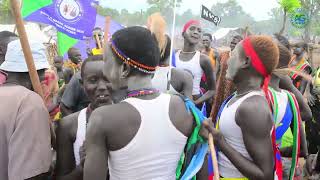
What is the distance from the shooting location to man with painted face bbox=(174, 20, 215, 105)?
504 centimetres

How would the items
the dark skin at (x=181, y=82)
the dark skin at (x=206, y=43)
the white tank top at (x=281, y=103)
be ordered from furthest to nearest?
1. the dark skin at (x=206, y=43)
2. the dark skin at (x=181, y=82)
3. the white tank top at (x=281, y=103)

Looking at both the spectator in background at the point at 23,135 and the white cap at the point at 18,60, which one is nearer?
the spectator in background at the point at 23,135

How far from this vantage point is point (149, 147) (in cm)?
185

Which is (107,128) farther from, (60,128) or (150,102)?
(60,128)

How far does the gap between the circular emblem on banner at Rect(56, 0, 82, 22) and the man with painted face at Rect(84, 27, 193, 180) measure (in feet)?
12.1

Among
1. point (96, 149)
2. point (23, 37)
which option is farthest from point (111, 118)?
point (23, 37)

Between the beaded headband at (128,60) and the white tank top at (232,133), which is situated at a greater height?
the beaded headband at (128,60)

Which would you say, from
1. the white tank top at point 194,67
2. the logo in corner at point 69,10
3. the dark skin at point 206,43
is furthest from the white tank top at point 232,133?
the dark skin at point 206,43

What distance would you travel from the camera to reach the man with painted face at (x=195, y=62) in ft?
16.5

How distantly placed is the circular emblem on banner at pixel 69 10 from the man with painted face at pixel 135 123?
368cm

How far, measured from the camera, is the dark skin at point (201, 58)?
200 inches

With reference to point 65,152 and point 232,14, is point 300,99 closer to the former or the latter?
point 65,152

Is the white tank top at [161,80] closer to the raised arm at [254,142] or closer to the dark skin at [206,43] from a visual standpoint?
the raised arm at [254,142]

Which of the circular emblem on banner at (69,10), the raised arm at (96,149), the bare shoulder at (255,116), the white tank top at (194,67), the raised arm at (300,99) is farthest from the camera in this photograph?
the circular emblem on banner at (69,10)
